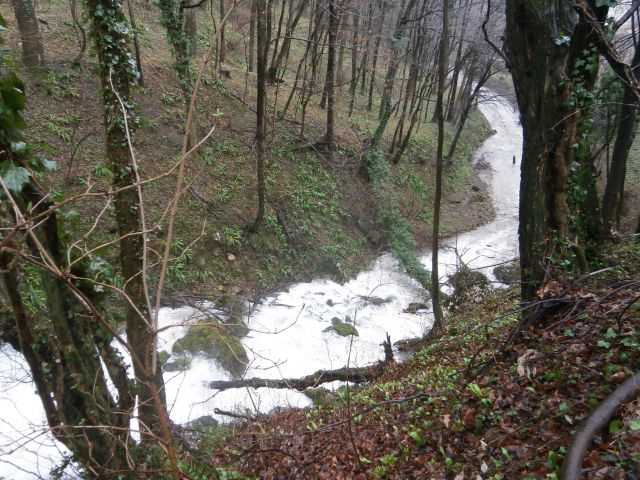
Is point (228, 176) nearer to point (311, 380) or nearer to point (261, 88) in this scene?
point (261, 88)

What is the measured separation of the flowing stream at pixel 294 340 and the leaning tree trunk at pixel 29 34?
8.24 metres

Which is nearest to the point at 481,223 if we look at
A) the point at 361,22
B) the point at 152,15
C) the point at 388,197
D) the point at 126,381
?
the point at 388,197

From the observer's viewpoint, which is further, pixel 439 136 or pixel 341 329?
pixel 341 329

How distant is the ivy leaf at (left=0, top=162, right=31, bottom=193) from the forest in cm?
1

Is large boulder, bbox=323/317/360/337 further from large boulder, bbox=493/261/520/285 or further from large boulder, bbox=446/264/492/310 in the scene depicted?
large boulder, bbox=493/261/520/285

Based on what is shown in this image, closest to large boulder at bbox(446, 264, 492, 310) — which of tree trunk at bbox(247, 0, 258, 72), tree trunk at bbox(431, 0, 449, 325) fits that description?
tree trunk at bbox(431, 0, 449, 325)

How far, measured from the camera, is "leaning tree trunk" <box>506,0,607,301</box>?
4402 millimetres

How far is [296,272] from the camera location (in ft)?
41.1

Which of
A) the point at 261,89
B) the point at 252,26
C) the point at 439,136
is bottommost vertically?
the point at 439,136

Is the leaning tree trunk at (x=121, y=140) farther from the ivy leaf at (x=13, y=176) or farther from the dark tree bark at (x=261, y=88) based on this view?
the dark tree bark at (x=261, y=88)

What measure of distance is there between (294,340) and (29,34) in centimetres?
1078

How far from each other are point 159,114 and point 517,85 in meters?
11.3

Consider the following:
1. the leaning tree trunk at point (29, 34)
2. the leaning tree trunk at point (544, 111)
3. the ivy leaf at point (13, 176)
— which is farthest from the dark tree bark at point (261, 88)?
the ivy leaf at point (13, 176)

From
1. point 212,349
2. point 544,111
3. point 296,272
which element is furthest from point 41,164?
point 296,272
